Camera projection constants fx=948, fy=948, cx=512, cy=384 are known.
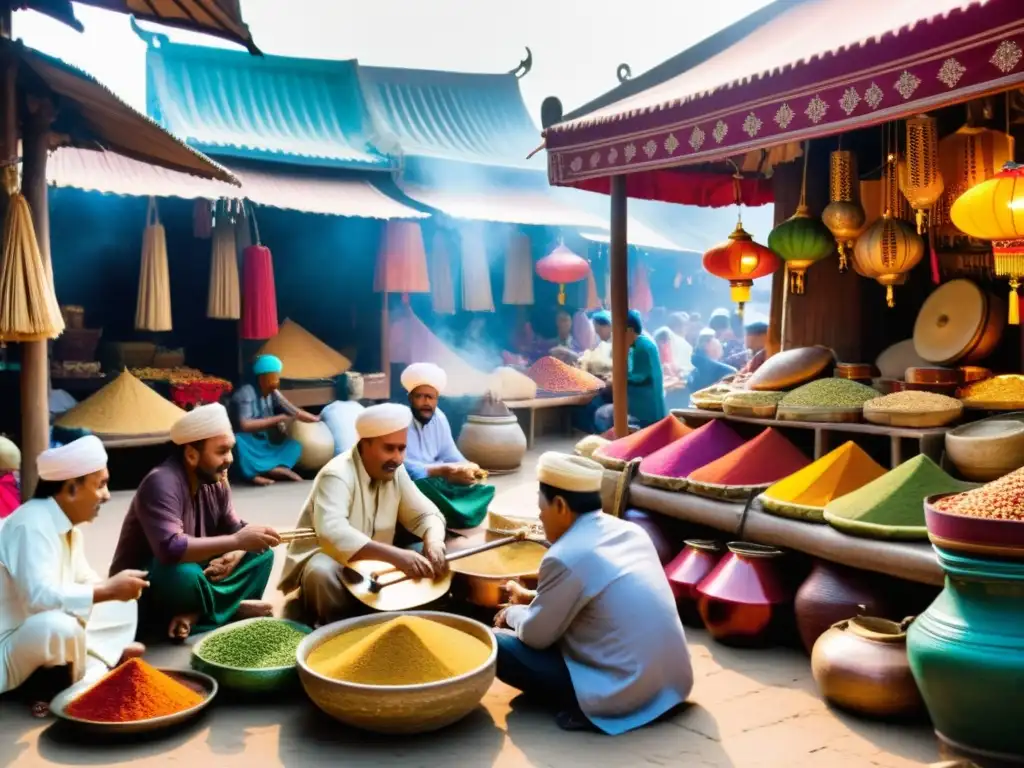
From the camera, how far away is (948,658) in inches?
106

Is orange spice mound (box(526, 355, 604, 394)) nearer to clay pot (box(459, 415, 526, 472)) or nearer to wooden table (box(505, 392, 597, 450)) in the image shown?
wooden table (box(505, 392, 597, 450))

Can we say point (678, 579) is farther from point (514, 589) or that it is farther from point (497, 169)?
point (497, 169)

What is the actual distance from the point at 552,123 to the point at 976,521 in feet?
13.9

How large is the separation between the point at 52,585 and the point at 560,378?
7.68 m

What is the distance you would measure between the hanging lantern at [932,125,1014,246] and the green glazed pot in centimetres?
254

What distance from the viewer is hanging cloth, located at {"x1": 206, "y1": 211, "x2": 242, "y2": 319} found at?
8.45 m

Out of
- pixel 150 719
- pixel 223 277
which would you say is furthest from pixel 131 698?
pixel 223 277

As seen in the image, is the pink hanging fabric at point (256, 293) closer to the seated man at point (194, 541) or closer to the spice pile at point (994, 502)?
the seated man at point (194, 541)

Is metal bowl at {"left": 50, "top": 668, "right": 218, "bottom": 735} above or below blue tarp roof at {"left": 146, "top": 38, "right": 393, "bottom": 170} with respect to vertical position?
below

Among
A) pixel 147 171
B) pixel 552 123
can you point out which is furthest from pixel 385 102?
pixel 552 123

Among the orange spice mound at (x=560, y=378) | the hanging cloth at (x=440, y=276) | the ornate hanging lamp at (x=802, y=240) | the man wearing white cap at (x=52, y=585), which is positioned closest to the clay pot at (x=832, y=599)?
the ornate hanging lamp at (x=802, y=240)

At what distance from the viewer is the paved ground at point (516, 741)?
2.88 meters

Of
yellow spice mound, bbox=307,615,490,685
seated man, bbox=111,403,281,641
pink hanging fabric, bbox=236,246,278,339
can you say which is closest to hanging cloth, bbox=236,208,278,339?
pink hanging fabric, bbox=236,246,278,339

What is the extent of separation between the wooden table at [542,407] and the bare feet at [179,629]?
5.97 metres
